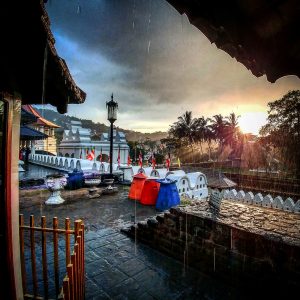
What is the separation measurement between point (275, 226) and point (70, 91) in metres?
4.25

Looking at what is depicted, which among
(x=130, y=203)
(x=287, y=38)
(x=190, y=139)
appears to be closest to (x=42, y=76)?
(x=287, y=38)

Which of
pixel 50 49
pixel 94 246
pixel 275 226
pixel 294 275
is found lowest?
pixel 94 246

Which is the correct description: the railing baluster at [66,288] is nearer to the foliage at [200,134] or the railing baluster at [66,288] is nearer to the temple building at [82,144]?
the temple building at [82,144]

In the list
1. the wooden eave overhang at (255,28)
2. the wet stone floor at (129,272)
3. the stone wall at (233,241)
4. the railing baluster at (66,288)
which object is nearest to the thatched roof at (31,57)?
the wooden eave overhang at (255,28)

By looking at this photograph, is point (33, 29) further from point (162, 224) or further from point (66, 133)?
point (66, 133)

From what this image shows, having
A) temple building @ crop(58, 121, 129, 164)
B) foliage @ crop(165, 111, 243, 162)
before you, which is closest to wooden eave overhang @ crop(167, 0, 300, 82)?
temple building @ crop(58, 121, 129, 164)

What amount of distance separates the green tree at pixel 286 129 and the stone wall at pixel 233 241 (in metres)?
26.0

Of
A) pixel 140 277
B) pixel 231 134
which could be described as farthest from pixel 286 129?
pixel 140 277

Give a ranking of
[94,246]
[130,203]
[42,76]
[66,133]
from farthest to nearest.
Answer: [66,133]
[130,203]
[94,246]
[42,76]

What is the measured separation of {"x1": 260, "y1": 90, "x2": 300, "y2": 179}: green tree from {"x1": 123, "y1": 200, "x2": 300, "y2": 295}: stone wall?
26.0 metres

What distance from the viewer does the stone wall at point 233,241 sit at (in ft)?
11.1

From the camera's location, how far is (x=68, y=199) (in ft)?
30.4

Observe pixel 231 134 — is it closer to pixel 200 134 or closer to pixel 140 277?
pixel 200 134

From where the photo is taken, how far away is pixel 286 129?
28922 mm
